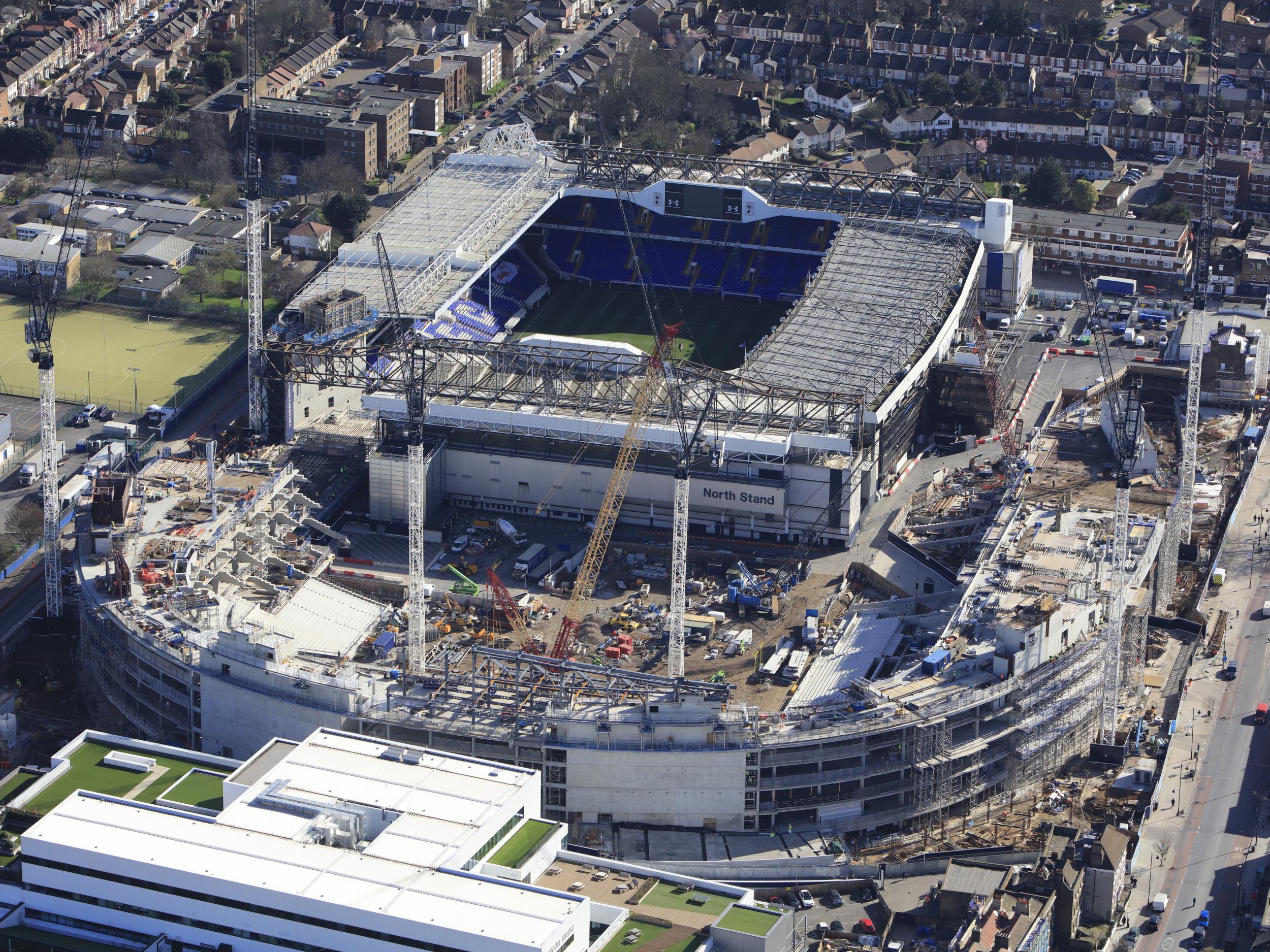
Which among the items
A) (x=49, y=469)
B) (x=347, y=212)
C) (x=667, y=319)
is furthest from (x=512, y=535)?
(x=347, y=212)

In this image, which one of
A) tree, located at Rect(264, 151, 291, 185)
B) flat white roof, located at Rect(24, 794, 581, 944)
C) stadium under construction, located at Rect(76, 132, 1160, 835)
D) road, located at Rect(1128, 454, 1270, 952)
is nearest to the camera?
flat white roof, located at Rect(24, 794, 581, 944)

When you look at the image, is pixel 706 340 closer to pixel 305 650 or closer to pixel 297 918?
pixel 305 650

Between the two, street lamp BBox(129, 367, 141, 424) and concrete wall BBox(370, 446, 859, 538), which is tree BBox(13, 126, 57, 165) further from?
concrete wall BBox(370, 446, 859, 538)

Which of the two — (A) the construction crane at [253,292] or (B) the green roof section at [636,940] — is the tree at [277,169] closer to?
(A) the construction crane at [253,292]

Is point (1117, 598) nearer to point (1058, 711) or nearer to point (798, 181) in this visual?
point (1058, 711)

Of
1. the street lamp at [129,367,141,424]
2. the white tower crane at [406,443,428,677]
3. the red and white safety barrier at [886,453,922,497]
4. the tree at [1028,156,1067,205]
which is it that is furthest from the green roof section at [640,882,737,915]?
the tree at [1028,156,1067,205]


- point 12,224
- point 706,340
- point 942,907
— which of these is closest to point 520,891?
point 942,907
